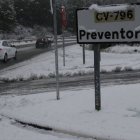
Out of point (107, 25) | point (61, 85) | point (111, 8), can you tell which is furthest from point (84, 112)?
point (61, 85)

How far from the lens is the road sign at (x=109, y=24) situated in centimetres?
950

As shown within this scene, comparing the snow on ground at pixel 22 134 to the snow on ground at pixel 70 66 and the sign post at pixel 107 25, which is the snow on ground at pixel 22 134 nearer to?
the sign post at pixel 107 25

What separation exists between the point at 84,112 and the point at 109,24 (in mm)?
1778

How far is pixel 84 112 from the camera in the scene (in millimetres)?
10094

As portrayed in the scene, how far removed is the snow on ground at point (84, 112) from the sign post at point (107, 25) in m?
0.53

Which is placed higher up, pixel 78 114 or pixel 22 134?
pixel 78 114

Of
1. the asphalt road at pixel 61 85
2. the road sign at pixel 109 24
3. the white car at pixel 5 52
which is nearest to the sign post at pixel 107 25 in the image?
the road sign at pixel 109 24

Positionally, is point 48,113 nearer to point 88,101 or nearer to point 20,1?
point 88,101

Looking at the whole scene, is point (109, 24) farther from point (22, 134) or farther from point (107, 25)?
point (22, 134)

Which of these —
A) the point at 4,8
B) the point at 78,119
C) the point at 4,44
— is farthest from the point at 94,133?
the point at 4,8

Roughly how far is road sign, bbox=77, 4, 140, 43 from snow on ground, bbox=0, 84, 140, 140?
1.38 m

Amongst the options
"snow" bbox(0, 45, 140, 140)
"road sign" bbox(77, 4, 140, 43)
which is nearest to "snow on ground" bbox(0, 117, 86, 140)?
"snow" bbox(0, 45, 140, 140)

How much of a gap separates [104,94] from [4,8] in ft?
244

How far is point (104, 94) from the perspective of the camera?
1187 cm
